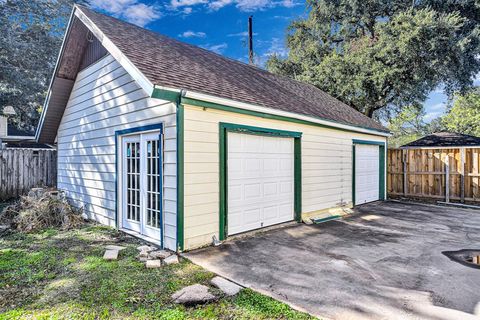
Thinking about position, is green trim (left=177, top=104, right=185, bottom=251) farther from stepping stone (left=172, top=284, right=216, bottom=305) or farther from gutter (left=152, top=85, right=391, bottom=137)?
stepping stone (left=172, top=284, right=216, bottom=305)

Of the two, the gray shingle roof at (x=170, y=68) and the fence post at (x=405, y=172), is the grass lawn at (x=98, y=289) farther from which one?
the fence post at (x=405, y=172)

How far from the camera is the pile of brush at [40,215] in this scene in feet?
20.1

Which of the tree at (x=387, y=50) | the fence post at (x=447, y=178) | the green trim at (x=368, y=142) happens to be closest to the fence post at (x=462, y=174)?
the fence post at (x=447, y=178)

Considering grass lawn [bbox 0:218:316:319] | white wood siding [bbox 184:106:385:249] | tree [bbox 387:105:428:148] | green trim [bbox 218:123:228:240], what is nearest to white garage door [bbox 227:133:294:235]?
green trim [bbox 218:123:228:240]

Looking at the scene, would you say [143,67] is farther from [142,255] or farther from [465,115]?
[465,115]

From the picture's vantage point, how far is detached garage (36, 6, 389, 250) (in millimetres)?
4656

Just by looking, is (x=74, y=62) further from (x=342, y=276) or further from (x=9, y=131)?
(x=9, y=131)

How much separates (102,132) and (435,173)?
10.8 metres

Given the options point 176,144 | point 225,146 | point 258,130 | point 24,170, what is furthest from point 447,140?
point 24,170

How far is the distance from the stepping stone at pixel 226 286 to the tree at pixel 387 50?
1394cm

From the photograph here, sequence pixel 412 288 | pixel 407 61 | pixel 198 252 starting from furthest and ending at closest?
pixel 407 61 → pixel 198 252 → pixel 412 288

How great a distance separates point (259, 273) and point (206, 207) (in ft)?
5.12

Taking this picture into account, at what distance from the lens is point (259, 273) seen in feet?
12.3

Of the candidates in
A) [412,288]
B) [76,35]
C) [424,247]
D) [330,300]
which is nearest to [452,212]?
[424,247]
